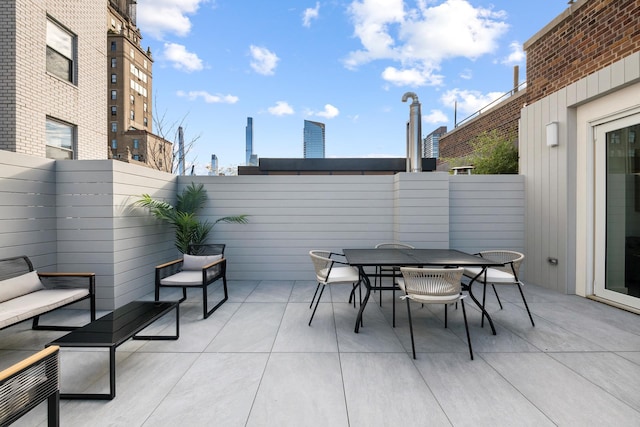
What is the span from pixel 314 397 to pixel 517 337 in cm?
220

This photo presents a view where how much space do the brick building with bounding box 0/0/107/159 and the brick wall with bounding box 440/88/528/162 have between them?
11579 mm

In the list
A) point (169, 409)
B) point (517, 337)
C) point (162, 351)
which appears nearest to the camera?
point (169, 409)

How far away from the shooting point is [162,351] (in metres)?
2.58

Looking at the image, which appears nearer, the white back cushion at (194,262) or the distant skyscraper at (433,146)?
the white back cushion at (194,262)

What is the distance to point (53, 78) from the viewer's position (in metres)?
6.53

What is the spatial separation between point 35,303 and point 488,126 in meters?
11.6

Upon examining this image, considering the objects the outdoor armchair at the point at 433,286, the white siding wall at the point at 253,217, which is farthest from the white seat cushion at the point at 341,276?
the white siding wall at the point at 253,217

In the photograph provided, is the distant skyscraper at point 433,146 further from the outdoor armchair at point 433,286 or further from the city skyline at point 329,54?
the outdoor armchair at point 433,286

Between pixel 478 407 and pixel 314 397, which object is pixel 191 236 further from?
pixel 478 407

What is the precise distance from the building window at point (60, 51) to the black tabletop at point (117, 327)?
23.6ft

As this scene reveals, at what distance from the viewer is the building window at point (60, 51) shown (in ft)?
21.3

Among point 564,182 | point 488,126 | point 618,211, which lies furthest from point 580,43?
point 488,126

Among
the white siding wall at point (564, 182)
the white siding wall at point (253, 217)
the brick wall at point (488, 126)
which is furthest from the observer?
the brick wall at point (488, 126)

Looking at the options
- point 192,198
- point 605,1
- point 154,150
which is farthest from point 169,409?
point 154,150
